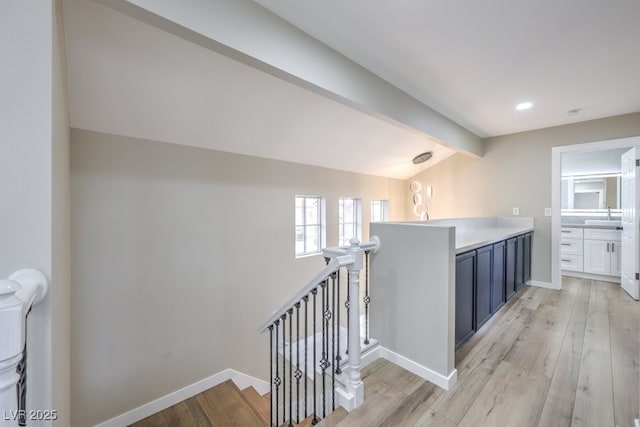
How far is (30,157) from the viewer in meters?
0.86

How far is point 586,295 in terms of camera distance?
3.47 metres

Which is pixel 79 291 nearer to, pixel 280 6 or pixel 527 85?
pixel 280 6

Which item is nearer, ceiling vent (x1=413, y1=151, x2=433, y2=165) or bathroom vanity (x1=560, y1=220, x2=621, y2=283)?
bathroom vanity (x1=560, y1=220, x2=621, y2=283)

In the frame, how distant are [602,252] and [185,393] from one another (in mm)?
6068

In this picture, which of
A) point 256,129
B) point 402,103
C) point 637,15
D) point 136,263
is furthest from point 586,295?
point 136,263

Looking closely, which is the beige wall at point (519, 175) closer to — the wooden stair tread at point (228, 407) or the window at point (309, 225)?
the window at point (309, 225)

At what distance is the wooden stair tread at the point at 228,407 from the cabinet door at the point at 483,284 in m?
2.07

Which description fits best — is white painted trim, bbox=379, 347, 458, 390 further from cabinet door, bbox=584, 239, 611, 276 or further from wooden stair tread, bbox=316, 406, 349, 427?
cabinet door, bbox=584, 239, 611, 276

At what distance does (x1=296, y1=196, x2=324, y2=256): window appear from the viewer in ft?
12.6

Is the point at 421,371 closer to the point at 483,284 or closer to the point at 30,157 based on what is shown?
the point at 483,284

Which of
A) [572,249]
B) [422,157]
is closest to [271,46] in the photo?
[422,157]

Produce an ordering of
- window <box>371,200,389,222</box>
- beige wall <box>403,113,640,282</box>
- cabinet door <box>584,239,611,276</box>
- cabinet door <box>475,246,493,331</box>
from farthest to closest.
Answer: window <box>371,200,389,222</box>
cabinet door <box>584,239,611,276</box>
beige wall <box>403,113,640,282</box>
cabinet door <box>475,246,493,331</box>

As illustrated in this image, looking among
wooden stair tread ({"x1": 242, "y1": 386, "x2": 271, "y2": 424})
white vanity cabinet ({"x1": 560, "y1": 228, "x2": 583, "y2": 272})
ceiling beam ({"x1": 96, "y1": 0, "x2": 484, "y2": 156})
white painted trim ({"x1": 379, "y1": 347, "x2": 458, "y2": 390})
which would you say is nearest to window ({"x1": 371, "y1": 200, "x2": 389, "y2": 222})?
ceiling beam ({"x1": 96, "y1": 0, "x2": 484, "y2": 156})

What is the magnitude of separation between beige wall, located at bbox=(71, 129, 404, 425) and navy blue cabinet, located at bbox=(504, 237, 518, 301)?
2.60 m
